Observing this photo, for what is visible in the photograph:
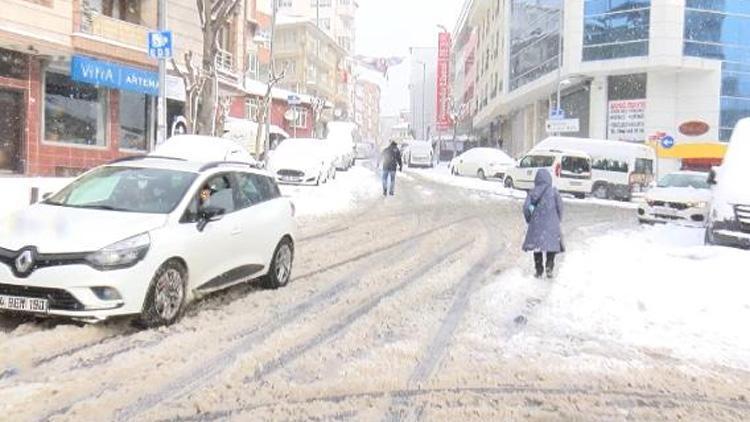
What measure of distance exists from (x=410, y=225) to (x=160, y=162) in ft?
26.7

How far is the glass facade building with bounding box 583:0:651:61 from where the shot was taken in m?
40.2

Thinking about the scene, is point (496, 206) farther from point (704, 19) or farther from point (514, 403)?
point (704, 19)

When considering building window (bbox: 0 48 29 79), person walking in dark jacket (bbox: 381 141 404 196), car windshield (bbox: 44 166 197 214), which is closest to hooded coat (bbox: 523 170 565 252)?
car windshield (bbox: 44 166 197 214)

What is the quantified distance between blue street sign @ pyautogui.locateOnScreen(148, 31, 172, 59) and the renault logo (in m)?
9.32

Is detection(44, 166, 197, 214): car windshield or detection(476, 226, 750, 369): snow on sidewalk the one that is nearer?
detection(476, 226, 750, 369): snow on sidewalk

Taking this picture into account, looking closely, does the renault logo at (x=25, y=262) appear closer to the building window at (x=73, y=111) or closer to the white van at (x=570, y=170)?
the building window at (x=73, y=111)

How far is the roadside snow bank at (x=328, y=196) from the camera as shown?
18516mm

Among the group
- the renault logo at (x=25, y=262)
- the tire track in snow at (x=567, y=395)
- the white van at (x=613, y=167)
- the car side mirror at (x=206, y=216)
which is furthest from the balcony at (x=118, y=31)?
the tire track in snow at (x=567, y=395)

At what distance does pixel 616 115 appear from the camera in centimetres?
4212

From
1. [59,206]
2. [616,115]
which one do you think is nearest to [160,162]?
[59,206]

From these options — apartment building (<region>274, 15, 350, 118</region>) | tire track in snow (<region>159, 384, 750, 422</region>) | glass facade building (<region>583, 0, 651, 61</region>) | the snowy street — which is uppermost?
apartment building (<region>274, 15, 350, 118</region>)

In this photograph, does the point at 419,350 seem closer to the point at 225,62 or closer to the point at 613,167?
the point at 613,167

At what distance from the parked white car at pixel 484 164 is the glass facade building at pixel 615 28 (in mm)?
8033

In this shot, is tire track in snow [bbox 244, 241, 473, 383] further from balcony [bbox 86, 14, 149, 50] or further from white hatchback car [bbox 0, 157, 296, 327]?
balcony [bbox 86, 14, 149, 50]
